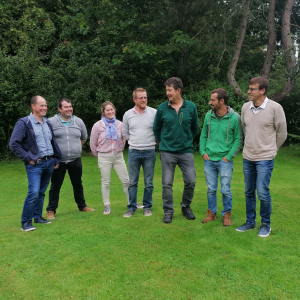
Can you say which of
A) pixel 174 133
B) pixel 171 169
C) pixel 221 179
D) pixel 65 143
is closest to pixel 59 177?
pixel 65 143

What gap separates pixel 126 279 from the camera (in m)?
3.31

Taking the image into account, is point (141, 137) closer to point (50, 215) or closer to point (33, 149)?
point (33, 149)

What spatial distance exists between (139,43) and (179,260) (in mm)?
12406

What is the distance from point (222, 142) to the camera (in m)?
4.72

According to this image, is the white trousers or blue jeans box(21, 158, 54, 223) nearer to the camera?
blue jeans box(21, 158, 54, 223)

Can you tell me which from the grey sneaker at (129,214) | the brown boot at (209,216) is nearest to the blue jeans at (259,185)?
the brown boot at (209,216)

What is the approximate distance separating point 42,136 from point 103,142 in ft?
3.22

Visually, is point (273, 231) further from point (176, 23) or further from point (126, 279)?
point (176, 23)

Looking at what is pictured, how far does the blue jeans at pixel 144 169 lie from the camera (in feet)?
17.0

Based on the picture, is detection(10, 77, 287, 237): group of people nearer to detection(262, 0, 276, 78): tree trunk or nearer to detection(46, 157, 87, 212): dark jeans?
detection(46, 157, 87, 212): dark jeans

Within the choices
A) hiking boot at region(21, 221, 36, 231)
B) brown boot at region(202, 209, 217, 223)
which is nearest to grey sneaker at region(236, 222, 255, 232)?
brown boot at region(202, 209, 217, 223)

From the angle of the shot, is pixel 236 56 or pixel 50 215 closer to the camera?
pixel 50 215

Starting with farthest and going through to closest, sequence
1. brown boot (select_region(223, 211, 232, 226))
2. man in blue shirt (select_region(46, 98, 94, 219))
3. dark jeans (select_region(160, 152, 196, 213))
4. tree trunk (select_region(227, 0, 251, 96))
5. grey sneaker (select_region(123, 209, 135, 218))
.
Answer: tree trunk (select_region(227, 0, 251, 96)), man in blue shirt (select_region(46, 98, 94, 219)), grey sneaker (select_region(123, 209, 135, 218)), dark jeans (select_region(160, 152, 196, 213)), brown boot (select_region(223, 211, 232, 226))

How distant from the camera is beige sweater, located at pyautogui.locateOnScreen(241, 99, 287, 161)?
13.7 feet
